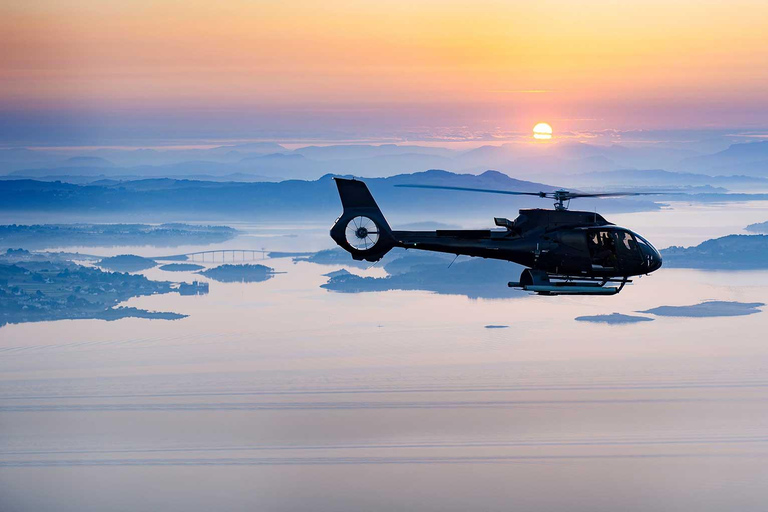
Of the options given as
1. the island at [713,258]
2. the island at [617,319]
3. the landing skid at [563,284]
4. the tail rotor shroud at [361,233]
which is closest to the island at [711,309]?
the island at [617,319]

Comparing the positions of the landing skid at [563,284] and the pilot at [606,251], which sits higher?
the pilot at [606,251]

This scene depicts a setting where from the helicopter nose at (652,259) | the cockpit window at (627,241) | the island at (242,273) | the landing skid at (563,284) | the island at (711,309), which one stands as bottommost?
the island at (711,309)

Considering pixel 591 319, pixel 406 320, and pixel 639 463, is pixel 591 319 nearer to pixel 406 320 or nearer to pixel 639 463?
pixel 406 320

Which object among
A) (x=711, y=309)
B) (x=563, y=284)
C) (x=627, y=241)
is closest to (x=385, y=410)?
(x=711, y=309)

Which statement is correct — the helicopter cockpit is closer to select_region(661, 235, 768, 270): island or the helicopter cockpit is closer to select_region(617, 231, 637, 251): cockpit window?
select_region(617, 231, 637, 251): cockpit window

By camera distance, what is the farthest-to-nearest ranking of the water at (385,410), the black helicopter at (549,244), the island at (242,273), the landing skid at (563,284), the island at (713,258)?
the island at (713,258) → the island at (242,273) → the water at (385,410) → the black helicopter at (549,244) → the landing skid at (563,284)

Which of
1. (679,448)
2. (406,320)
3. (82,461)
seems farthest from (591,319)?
(82,461)

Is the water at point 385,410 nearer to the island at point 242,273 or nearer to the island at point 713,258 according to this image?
the island at point 242,273
